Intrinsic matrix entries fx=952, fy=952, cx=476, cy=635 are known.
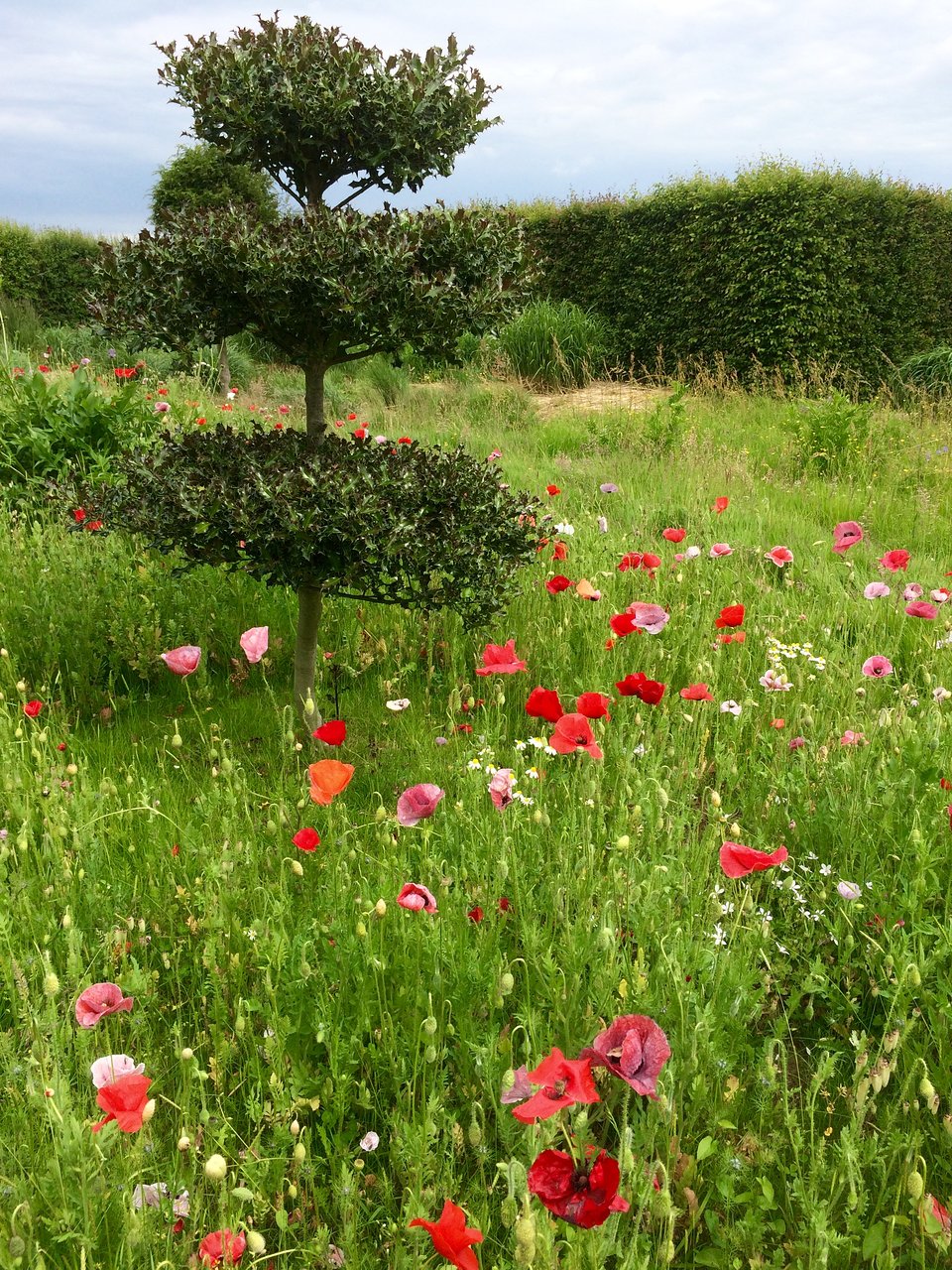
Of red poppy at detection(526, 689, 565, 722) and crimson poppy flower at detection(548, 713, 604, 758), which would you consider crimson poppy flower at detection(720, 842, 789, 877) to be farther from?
red poppy at detection(526, 689, 565, 722)

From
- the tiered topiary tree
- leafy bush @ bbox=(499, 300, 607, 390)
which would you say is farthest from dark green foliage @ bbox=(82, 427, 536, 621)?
leafy bush @ bbox=(499, 300, 607, 390)

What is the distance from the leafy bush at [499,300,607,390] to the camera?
14766 mm

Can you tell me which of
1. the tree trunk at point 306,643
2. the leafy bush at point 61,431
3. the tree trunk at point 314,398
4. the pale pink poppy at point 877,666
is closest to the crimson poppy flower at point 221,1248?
the tree trunk at point 306,643

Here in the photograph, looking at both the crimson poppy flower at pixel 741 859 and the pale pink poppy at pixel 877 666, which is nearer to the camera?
the crimson poppy flower at pixel 741 859

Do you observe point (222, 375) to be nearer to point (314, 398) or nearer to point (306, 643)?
point (314, 398)

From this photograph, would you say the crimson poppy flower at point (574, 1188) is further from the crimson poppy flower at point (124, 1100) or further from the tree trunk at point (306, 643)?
the tree trunk at point (306, 643)

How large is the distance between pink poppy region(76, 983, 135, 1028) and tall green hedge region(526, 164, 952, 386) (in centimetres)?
1272

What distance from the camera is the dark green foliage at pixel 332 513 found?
10.2ft

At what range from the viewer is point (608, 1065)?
4.57 feet

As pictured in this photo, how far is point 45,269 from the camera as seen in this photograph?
19.5 meters

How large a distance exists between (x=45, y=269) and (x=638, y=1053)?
21.8 m

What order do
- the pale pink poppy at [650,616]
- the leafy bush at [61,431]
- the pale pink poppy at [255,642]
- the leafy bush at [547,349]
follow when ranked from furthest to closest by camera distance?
the leafy bush at [547,349] < the leafy bush at [61,431] < the pale pink poppy at [650,616] < the pale pink poppy at [255,642]

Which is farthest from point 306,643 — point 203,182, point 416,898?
point 203,182

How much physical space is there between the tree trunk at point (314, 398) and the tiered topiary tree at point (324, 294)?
2cm
